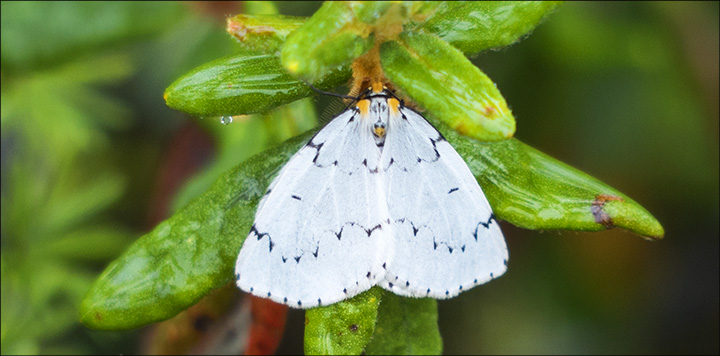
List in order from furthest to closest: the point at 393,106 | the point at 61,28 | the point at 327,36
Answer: the point at 61,28, the point at 393,106, the point at 327,36

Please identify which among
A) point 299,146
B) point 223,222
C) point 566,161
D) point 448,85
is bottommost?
point 566,161

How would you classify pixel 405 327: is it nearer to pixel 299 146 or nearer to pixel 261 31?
pixel 299 146

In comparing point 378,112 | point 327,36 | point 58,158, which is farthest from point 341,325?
point 58,158

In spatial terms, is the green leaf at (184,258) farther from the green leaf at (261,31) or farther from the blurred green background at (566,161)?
the blurred green background at (566,161)

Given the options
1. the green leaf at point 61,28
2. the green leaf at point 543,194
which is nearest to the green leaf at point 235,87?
the green leaf at point 543,194

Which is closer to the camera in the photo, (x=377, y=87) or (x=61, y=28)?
(x=377, y=87)

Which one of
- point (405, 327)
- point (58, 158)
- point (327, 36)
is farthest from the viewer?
point (58, 158)

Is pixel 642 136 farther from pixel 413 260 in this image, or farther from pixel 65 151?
pixel 65 151
